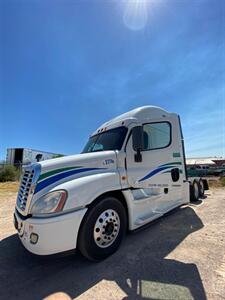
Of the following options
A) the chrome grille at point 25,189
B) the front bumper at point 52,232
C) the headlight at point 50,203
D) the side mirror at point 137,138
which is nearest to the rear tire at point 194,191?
the side mirror at point 137,138

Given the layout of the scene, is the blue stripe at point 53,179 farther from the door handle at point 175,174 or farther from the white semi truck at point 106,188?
the door handle at point 175,174

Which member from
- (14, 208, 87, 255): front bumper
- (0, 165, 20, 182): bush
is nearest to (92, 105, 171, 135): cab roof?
(14, 208, 87, 255): front bumper

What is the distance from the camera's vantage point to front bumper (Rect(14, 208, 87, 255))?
286 cm

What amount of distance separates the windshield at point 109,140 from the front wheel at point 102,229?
3.86 ft

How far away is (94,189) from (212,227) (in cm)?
324

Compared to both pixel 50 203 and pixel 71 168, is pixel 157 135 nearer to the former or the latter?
pixel 71 168

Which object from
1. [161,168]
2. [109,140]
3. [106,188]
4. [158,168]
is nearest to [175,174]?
[161,168]

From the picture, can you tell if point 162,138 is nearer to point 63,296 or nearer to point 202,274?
point 202,274

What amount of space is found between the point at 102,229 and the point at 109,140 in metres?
1.90

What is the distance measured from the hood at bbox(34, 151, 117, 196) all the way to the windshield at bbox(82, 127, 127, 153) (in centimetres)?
33

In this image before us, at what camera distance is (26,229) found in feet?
A: 9.89

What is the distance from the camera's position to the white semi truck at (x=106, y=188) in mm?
3002

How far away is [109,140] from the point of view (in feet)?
14.9

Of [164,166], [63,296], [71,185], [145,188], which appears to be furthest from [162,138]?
[63,296]
